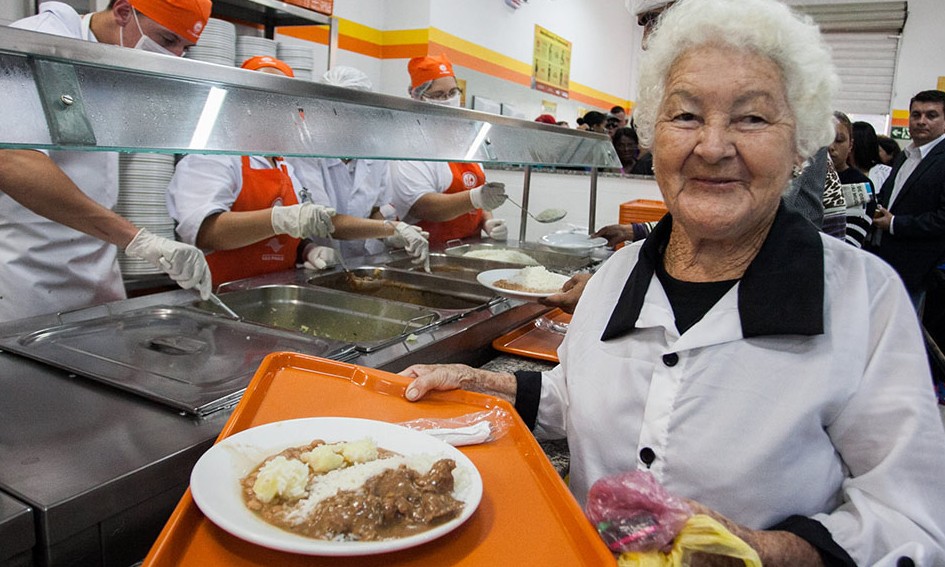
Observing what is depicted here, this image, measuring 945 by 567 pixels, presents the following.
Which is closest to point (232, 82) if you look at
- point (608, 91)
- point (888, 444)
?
point (888, 444)

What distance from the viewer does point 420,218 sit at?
12.8 ft

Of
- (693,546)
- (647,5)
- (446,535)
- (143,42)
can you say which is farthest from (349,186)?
(693,546)

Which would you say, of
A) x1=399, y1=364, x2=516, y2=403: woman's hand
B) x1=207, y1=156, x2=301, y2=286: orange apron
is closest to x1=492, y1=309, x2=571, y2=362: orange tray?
x1=399, y1=364, x2=516, y2=403: woman's hand

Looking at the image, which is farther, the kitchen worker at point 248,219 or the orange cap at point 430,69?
the orange cap at point 430,69

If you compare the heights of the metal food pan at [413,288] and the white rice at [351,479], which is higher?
the metal food pan at [413,288]

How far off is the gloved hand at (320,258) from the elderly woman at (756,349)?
1399 mm

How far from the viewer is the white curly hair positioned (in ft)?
3.62

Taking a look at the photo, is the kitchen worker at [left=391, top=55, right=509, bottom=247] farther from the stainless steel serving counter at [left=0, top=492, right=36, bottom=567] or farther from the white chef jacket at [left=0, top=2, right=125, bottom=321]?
the stainless steel serving counter at [left=0, top=492, right=36, bottom=567]

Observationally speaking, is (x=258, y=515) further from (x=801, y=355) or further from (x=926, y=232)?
(x=926, y=232)

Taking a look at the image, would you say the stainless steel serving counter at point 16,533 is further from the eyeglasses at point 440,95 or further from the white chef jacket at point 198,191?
the eyeglasses at point 440,95

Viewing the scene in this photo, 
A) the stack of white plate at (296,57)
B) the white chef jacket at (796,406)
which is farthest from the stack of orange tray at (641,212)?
the white chef jacket at (796,406)

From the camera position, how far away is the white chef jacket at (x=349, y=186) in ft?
10.4

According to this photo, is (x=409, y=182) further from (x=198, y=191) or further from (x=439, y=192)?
(x=198, y=191)

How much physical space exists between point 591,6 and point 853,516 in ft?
31.6
